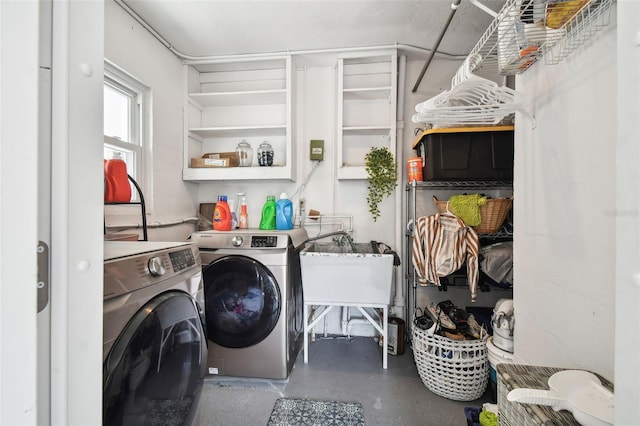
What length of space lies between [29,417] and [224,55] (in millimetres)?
2507

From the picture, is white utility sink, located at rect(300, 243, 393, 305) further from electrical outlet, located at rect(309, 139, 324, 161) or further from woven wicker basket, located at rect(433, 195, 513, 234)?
electrical outlet, located at rect(309, 139, 324, 161)

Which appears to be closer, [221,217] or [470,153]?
[470,153]

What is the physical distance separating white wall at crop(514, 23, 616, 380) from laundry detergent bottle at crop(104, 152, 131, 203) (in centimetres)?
171

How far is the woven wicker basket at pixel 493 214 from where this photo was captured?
161 cm

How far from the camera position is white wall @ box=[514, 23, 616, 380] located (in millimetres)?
702

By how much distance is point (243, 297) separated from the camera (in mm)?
1641

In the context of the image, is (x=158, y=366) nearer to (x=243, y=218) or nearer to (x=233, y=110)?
(x=243, y=218)

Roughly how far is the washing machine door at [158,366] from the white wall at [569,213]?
1228 millimetres

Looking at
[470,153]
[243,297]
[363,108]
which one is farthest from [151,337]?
[363,108]

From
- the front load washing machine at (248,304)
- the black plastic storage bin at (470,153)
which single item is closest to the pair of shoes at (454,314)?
the black plastic storage bin at (470,153)

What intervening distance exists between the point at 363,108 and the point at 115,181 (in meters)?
1.89

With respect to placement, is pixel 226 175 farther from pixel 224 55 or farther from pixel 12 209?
pixel 12 209

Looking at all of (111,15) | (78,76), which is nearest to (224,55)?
(111,15)

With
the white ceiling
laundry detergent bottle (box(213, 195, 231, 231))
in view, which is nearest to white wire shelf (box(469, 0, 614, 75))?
the white ceiling
